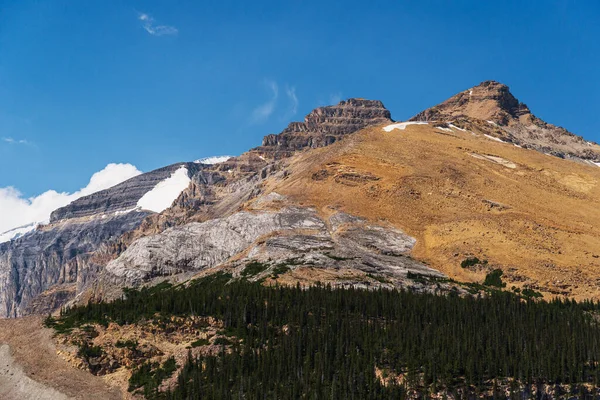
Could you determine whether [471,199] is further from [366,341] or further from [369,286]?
[366,341]

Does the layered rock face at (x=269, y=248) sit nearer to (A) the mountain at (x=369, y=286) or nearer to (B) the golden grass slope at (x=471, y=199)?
(A) the mountain at (x=369, y=286)

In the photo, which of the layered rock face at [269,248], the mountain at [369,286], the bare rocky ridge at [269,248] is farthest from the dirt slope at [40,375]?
the bare rocky ridge at [269,248]

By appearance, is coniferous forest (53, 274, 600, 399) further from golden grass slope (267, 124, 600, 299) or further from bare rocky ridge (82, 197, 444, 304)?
golden grass slope (267, 124, 600, 299)

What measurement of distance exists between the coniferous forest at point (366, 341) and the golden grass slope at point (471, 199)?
19.3 metres

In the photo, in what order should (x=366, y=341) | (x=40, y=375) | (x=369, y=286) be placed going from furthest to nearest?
(x=369, y=286), (x=366, y=341), (x=40, y=375)

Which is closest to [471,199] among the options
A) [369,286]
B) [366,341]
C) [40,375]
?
[369,286]

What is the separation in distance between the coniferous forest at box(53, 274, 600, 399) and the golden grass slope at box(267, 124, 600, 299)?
63.3 ft

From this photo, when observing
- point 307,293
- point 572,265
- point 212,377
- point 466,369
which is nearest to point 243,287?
point 307,293

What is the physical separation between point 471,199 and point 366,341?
72.6 m

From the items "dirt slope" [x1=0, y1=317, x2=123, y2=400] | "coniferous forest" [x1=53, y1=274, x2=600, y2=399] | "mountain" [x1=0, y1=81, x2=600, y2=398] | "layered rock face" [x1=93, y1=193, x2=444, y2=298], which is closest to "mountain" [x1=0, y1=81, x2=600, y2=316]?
"layered rock face" [x1=93, y1=193, x2=444, y2=298]

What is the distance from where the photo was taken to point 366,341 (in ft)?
246

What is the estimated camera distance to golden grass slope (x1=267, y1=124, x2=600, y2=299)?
113 metres

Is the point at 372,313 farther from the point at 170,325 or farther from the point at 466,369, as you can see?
the point at 170,325

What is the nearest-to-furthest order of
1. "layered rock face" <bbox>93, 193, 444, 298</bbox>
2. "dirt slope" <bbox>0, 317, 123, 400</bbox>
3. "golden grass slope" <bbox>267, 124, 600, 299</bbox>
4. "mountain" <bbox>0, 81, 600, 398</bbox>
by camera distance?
"dirt slope" <bbox>0, 317, 123, 400</bbox>
"mountain" <bbox>0, 81, 600, 398</bbox>
"layered rock face" <bbox>93, 193, 444, 298</bbox>
"golden grass slope" <bbox>267, 124, 600, 299</bbox>
